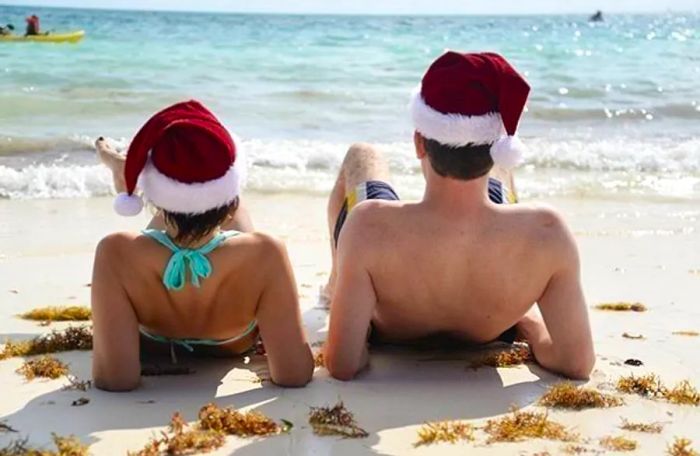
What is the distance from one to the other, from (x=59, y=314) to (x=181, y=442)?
1.80 m

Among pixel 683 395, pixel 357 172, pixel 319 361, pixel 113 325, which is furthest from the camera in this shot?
pixel 357 172

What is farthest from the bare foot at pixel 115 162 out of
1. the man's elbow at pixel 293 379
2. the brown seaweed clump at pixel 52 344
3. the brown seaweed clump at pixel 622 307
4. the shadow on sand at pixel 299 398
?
the brown seaweed clump at pixel 622 307

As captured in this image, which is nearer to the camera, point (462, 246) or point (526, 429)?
point (526, 429)

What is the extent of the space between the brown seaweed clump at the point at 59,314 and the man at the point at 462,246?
4.60 feet

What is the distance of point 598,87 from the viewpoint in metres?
16.5

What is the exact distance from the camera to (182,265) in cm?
316

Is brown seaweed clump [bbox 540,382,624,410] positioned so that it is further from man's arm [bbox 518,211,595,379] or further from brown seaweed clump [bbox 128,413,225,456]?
brown seaweed clump [bbox 128,413,225,456]

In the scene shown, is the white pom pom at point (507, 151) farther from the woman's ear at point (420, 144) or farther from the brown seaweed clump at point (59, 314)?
the brown seaweed clump at point (59, 314)

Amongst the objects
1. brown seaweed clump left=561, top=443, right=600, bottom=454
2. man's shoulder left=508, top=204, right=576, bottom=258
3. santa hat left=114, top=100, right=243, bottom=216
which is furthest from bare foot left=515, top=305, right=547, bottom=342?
santa hat left=114, top=100, right=243, bottom=216

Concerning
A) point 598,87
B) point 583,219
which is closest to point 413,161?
point 583,219

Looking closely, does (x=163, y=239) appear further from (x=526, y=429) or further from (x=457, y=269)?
(x=526, y=429)

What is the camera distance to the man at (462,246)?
10.3 feet

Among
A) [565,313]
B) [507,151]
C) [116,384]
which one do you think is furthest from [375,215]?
[116,384]

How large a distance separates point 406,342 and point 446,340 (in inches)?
6.4
